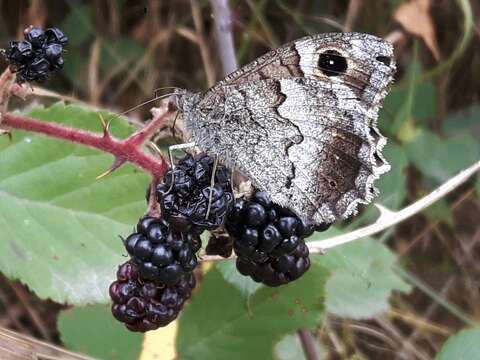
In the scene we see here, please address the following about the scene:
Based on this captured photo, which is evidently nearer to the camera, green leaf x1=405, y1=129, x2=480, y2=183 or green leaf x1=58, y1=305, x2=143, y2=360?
green leaf x1=58, y1=305, x2=143, y2=360

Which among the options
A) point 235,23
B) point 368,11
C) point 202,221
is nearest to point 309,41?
point 202,221

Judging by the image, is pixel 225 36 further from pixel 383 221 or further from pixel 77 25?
pixel 77 25

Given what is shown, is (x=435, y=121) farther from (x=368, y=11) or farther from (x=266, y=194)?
(x=266, y=194)

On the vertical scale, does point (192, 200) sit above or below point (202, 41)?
above

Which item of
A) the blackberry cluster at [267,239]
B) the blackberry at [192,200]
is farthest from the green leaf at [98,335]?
the blackberry at [192,200]

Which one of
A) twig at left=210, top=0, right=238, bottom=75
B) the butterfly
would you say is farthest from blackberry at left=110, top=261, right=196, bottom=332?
twig at left=210, top=0, right=238, bottom=75

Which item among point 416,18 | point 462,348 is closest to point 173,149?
point 462,348

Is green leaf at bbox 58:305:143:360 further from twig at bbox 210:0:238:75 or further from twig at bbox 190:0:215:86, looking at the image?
twig at bbox 190:0:215:86
